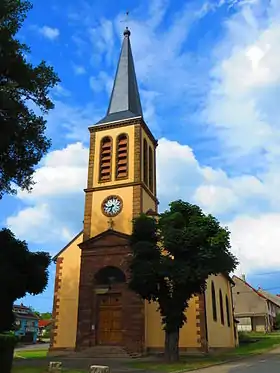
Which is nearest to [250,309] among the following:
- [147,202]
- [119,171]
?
[147,202]

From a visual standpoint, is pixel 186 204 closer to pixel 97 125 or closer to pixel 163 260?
pixel 163 260

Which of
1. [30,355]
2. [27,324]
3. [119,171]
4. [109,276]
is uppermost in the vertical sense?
[119,171]

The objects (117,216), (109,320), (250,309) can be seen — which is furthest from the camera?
(250,309)

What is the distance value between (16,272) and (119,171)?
47.9 ft

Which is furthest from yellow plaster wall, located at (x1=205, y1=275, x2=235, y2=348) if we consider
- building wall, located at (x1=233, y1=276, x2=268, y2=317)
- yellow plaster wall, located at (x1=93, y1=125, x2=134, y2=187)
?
building wall, located at (x1=233, y1=276, x2=268, y2=317)

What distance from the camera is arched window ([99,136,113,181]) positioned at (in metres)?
31.8

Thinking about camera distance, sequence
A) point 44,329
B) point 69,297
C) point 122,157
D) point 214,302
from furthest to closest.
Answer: point 44,329 → point 122,157 → point 214,302 → point 69,297

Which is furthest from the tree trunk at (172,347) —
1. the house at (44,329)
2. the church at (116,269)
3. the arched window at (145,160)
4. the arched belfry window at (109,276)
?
the house at (44,329)

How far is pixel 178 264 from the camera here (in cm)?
2077

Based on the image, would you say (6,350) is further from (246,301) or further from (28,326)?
(246,301)

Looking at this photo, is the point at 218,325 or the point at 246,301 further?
the point at 246,301

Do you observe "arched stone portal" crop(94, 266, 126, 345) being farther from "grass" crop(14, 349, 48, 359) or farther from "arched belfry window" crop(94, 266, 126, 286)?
"grass" crop(14, 349, 48, 359)

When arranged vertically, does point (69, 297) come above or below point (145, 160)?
below

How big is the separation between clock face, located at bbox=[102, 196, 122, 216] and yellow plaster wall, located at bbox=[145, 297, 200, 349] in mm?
7090
